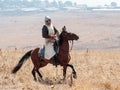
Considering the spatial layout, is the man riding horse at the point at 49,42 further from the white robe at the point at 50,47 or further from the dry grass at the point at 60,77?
the dry grass at the point at 60,77

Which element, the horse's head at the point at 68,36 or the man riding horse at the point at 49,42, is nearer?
the horse's head at the point at 68,36

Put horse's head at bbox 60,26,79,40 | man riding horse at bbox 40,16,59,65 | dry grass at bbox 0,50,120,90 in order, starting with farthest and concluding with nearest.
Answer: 1. man riding horse at bbox 40,16,59,65
2. horse's head at bbox 60,26,79,40
3. dry grass at bbox 0,50,120,90

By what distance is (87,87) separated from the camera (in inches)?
404

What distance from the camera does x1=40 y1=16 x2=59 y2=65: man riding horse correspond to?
12.4 m

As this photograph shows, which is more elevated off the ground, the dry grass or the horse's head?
the horse's head

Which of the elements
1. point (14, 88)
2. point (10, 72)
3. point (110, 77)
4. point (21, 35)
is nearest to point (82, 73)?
point (110, 77)

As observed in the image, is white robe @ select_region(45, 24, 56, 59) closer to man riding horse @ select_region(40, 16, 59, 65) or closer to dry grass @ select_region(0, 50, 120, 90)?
man riding horse @ select_region(40, 16, 59, 65)

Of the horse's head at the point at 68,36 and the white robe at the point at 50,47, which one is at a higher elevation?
the horse's head at the point at 68,36

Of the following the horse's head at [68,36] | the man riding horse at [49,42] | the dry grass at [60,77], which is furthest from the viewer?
the man riding horse at [49,42]

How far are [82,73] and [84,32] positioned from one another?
104 metres

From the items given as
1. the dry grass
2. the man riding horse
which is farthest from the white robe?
the dry grass

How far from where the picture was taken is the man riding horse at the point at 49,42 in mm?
12438

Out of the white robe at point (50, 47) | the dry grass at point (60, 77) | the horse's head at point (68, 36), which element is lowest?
the dry grass at point (60, 77)

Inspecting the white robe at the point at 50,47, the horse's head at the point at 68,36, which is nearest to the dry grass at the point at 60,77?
the white robe at the point at 50,47
